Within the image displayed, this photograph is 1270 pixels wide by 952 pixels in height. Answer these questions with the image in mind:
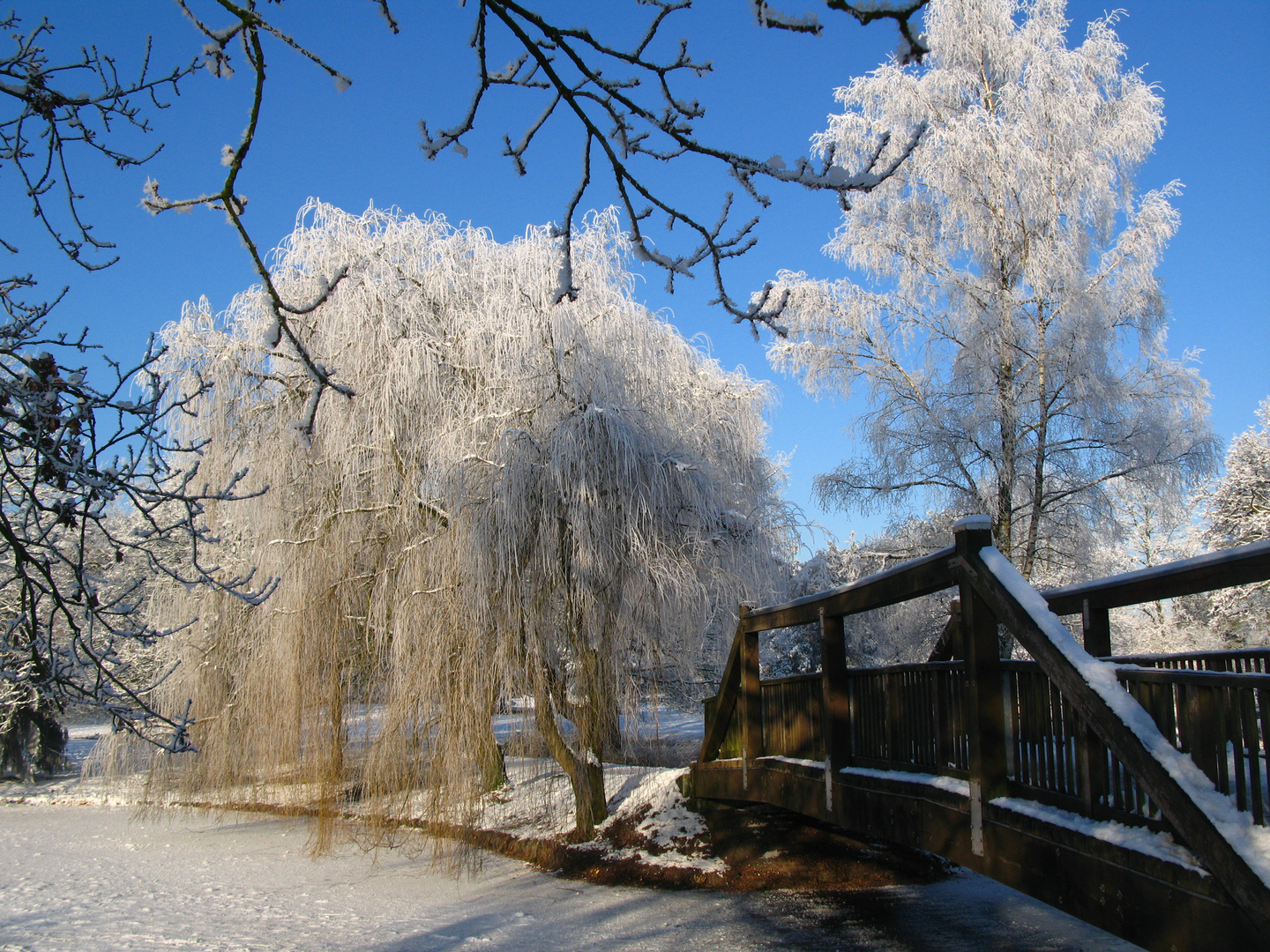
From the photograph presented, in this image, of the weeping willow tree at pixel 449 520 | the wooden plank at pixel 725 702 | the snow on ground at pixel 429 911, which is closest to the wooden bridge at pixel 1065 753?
the wooden plank at pixel 725 702

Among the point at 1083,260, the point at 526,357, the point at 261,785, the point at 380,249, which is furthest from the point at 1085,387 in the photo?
the point at 261,785

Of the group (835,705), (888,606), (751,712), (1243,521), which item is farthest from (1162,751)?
(1243,521)

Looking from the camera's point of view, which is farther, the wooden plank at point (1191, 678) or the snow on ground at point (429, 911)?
the snow on ground at point (429, 911)

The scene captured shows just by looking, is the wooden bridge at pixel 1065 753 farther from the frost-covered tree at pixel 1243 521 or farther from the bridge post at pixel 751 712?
the frost-covered tree at pixel 1243 521

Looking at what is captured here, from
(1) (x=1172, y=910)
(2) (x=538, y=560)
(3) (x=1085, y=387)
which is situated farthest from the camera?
(3) (x=1085, y=387)

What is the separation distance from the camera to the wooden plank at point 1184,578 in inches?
106

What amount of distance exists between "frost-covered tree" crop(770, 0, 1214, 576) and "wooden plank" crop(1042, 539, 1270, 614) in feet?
21.6

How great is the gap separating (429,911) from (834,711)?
485 centimetres

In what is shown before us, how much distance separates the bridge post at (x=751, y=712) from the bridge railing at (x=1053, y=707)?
0.87m

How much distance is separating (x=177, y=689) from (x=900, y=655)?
886cm

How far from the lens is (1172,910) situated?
8.47ft

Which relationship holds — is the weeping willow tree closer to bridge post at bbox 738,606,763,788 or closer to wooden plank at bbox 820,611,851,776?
bridge post at bbox 738,606,763,788

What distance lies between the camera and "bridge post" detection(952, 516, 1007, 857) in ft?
11.6

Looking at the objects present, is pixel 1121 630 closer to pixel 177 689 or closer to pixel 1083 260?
pixel 1083 260
